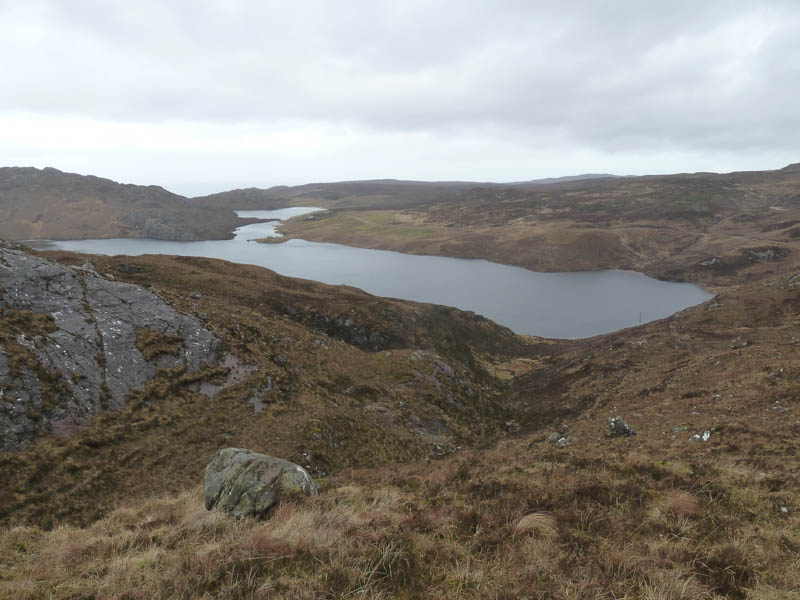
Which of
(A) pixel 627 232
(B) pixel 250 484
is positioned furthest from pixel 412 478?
(A) pixel 627 232

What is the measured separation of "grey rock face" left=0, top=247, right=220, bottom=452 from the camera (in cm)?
1439

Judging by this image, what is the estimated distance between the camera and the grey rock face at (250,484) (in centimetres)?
899

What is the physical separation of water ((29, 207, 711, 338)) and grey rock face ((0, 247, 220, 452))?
5932cm

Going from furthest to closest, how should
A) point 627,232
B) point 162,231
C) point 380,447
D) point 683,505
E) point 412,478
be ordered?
point 162,231 → point 627,232 → point 380,447 → point 412,478 → point 683,505

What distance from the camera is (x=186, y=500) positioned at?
1088 cm

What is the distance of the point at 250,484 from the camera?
941cm

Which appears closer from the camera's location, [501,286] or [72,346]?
[72,346]

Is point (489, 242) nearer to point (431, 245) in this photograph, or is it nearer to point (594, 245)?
point (431, 245)

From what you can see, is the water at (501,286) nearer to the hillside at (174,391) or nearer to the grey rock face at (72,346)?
the hillside at (174,391)

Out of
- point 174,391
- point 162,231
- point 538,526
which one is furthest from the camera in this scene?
point 162,231

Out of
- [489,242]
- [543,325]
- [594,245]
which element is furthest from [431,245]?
[543,325]

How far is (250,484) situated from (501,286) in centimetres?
9491

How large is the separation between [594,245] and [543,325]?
232ft

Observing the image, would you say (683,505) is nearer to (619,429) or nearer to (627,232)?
(619,429)
